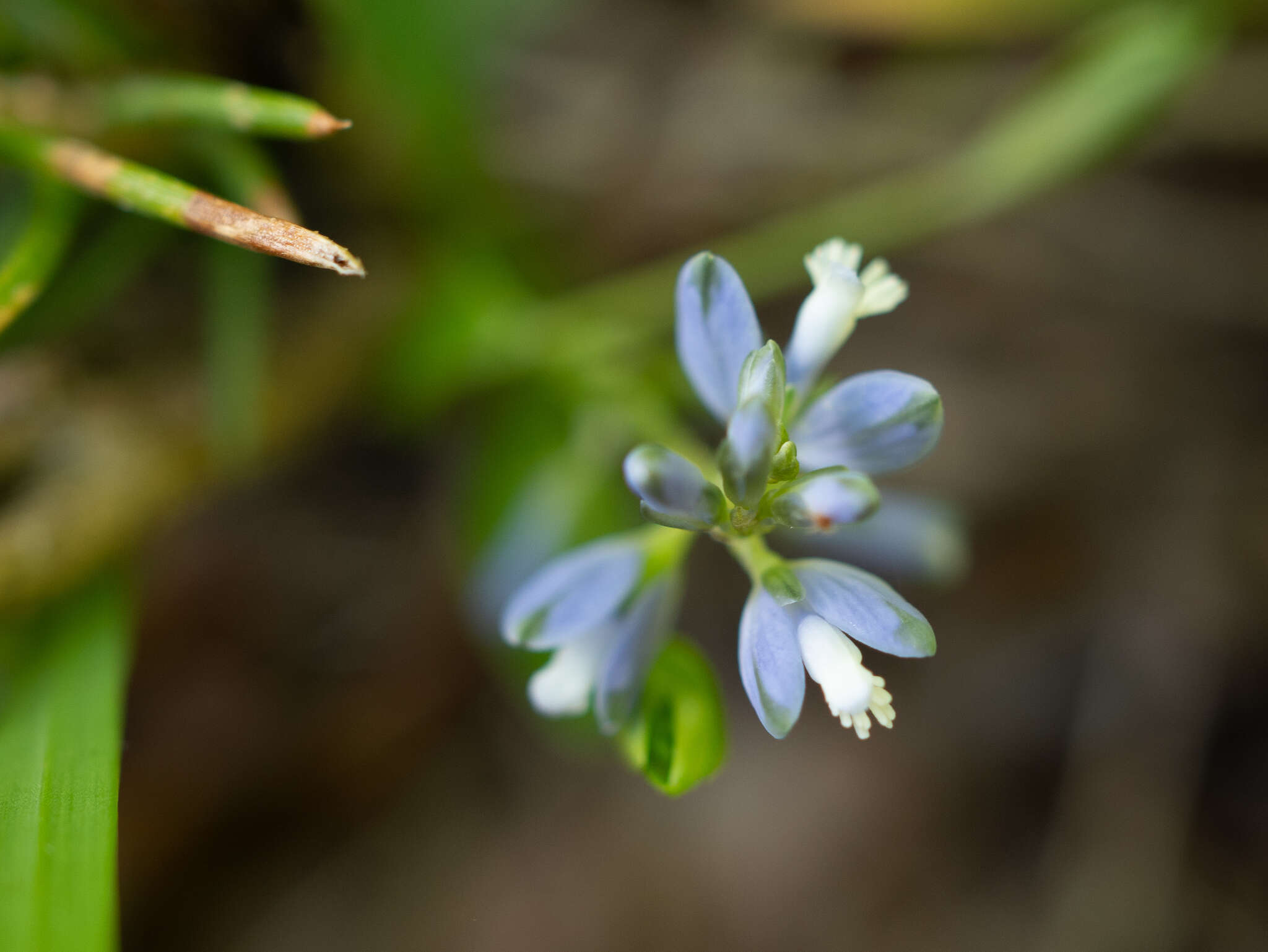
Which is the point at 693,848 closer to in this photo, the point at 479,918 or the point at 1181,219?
the point at 479,918

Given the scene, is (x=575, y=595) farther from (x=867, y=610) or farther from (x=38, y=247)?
(x=38, y=247)

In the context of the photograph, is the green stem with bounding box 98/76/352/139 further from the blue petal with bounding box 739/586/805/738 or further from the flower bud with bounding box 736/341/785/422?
the blue petal with bounding box 739/586/805/738

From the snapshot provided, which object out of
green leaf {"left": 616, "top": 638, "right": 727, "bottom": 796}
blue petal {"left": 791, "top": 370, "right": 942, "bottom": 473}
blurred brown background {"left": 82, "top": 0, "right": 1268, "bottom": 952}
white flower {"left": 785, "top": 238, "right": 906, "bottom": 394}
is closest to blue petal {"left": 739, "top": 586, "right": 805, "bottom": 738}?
green leaf {"left": 616, "top": 638, "right": 727, "bottom": 796}

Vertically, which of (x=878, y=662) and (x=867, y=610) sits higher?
(x=878, y=662)

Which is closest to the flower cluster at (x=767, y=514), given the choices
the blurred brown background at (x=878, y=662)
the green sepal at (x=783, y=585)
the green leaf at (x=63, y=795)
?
the green sepal at (x=783, y=585)

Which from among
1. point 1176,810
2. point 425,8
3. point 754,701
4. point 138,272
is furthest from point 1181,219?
point 138,272

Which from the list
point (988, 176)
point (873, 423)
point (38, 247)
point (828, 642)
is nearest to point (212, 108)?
point (38, 247)
